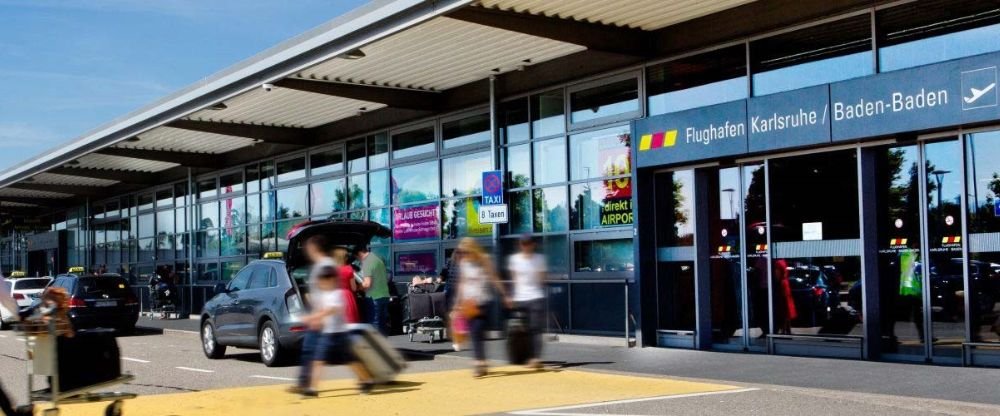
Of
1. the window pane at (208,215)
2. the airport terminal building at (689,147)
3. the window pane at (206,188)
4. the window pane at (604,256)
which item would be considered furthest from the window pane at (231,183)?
the window pane at (604,256)

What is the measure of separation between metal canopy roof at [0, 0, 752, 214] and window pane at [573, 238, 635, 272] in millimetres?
3198

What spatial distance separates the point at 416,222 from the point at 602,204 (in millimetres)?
6071

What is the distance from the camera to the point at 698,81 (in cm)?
1689

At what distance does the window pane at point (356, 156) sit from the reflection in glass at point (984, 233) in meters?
14.8

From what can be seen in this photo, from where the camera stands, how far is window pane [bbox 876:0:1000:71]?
13320mm

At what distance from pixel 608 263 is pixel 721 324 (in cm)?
245

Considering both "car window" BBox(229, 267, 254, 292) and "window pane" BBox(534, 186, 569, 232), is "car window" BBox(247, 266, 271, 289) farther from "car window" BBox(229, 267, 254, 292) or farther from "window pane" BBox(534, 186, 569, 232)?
"window pane" BBox(534, 186, 569, 232)

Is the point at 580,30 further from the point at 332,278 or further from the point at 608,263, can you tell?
the point at 332,278

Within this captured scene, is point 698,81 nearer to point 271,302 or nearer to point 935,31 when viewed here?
point 935,31

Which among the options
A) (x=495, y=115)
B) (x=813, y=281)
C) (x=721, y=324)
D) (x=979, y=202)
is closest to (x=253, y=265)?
(x=495, y=115)

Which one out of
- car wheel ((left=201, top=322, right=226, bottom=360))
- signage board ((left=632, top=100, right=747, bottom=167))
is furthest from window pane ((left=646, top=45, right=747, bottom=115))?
car wheel ((left=201, top=322, right=226, bottom=360))

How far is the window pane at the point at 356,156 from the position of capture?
2523 centimetres

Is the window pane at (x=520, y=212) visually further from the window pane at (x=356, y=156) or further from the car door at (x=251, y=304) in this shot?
the window pane at (x=356, y=156)

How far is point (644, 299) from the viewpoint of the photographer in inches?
674
